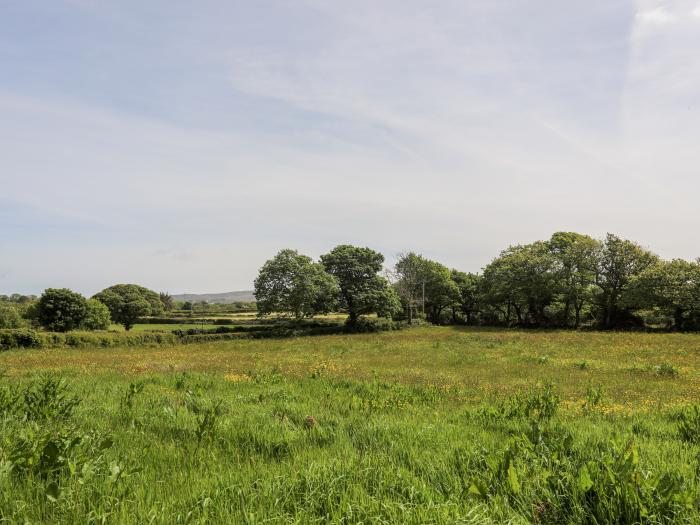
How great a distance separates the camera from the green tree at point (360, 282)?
56219mm

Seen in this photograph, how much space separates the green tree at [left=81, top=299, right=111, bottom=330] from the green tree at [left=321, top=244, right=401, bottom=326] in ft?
117

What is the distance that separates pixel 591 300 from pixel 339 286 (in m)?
35.3

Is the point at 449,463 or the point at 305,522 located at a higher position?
the point at 305,522

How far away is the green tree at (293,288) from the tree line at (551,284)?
→ 133mm

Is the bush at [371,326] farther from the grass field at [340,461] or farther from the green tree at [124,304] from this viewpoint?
the green tree at [124,304]

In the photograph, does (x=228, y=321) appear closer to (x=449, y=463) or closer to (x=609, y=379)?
(x=609, y=379)

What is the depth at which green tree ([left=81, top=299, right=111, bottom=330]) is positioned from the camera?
5762cm

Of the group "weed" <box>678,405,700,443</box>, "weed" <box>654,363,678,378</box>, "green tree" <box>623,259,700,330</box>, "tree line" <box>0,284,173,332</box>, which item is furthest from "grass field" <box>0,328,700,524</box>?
"tree line" <box>0,284,173,332</box>

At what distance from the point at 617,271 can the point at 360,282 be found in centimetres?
3536

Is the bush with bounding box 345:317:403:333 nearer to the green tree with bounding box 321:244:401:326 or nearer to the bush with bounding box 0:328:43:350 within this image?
the green tree with bounding box 321:244:401:326

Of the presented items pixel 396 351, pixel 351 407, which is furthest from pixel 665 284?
pixel 351 407

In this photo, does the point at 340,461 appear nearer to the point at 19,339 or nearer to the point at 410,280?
the point at 19,339

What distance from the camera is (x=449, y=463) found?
472cm


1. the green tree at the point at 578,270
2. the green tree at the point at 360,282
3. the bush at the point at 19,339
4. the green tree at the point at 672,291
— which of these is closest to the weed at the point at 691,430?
the bush at the point at 19,339
